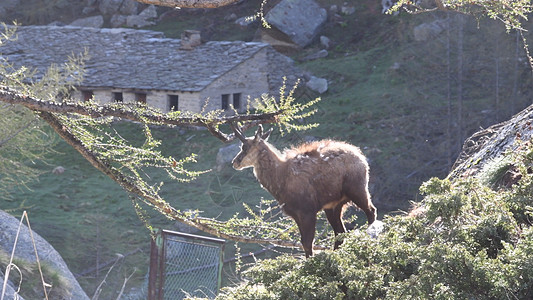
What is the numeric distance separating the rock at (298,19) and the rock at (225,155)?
48.7 ft

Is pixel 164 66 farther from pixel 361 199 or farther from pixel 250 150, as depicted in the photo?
pixel 361 199

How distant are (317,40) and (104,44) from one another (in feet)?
41.1

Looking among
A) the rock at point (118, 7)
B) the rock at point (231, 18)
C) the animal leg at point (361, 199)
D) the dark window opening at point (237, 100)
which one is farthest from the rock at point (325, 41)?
the animal leg at point (361, 199)

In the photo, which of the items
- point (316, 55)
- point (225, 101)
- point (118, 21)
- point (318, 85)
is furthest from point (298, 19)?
point (118, 21)

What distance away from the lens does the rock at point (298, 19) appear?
40062mm

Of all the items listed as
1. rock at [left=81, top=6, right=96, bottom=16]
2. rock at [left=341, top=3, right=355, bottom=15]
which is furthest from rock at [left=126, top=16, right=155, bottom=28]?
rock at [left=341, top=3, right=355, bottom=15]

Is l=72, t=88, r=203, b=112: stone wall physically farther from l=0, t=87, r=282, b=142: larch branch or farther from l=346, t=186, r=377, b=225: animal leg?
l=0, t=87, r=282, b=142: larch branch

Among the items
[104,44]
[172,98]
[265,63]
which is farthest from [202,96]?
[104,44]

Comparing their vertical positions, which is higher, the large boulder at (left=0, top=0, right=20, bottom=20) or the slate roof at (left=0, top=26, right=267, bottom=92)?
the large boulder at (left=0, top=0, right=20, bottom=20)

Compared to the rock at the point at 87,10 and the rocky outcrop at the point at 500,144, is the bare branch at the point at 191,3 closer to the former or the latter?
the rocky outcrop at the point at 500,144

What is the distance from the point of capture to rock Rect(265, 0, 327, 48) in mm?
40062

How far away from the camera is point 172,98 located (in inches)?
1235

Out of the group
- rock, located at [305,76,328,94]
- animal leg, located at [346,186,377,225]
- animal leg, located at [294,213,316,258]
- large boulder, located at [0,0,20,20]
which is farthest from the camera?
large boulder, located at [0,0,20,20]

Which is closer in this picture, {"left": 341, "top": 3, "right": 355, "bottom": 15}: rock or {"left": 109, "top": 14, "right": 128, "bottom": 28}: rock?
{"left": 341, "top": 3, "right": 355, "bottom": 15}: rock
